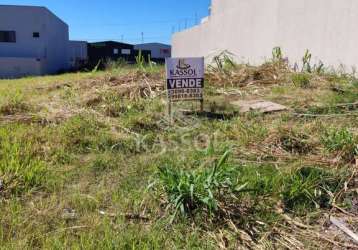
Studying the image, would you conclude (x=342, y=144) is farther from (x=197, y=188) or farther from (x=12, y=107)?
(x=12, y=107)

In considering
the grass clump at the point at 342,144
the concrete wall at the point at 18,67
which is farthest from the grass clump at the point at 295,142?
the concrete wall at the point at 18,67

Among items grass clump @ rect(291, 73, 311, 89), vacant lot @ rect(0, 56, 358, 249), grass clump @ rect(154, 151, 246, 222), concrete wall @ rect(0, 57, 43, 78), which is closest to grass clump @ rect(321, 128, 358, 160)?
vacant lot @ rect(0, 56, 358, 249)

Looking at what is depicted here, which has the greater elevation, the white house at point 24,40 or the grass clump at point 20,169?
the white house at point 24,40

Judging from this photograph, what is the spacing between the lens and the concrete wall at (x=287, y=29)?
7.16 meters

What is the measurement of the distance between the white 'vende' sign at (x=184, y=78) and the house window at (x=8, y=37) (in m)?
Result: 20.7

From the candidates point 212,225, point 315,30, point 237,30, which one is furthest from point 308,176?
point 237,30

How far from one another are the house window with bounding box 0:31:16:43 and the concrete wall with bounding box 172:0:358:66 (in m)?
12.6

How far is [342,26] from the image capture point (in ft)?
23.6

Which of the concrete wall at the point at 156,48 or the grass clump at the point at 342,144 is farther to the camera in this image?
the concrete wall at the point at 156,48

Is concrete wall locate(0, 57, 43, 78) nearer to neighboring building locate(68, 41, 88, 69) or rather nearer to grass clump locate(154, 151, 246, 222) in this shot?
neighboring building locate(68, 41, 88, 69)

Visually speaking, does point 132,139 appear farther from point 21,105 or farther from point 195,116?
point 21,105

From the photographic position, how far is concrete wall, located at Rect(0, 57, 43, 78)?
20.6 meters

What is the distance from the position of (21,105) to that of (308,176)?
3.93 meters

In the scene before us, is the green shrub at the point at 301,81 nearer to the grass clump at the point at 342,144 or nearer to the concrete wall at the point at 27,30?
the grass clump at the point at 342,144
